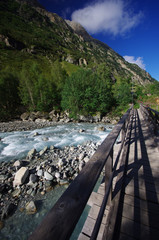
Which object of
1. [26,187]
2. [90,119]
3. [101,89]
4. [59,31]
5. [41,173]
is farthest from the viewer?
[59,31]

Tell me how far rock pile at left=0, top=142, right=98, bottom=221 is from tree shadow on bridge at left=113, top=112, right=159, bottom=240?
287cm

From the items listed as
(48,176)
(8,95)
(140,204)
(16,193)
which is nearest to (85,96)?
(48,176)

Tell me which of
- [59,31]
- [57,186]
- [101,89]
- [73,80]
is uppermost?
[59,31]

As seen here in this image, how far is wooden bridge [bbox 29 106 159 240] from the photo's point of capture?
0.58 metres

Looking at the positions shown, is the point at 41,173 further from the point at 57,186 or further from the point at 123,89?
the point at 123,89

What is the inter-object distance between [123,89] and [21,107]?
2605 centimetres

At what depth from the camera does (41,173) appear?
15.3 feet

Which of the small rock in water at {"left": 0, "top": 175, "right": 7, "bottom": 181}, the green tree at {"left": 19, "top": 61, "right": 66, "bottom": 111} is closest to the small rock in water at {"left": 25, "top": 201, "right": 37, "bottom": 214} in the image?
the small rock in water at {"left": 0, "top": 175, "right": 7, "bottom": 181}

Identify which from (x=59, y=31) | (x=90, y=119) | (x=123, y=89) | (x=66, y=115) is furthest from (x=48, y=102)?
(x=59, y=31)

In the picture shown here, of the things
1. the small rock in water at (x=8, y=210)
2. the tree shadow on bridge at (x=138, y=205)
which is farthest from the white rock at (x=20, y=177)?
the tree shadow on bridge at (x=138, y=205)

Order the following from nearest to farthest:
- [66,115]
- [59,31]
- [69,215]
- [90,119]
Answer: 1. [69,215]
2. [90,119]
3. [66,115]
4. [59,31]

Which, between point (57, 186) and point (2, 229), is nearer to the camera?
point (2, 229)

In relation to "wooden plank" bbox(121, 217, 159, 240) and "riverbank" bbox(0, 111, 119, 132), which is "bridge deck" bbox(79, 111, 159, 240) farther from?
"riverbank" bbox(0, 111, 119, 132)

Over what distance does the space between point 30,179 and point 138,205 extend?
4.14m
